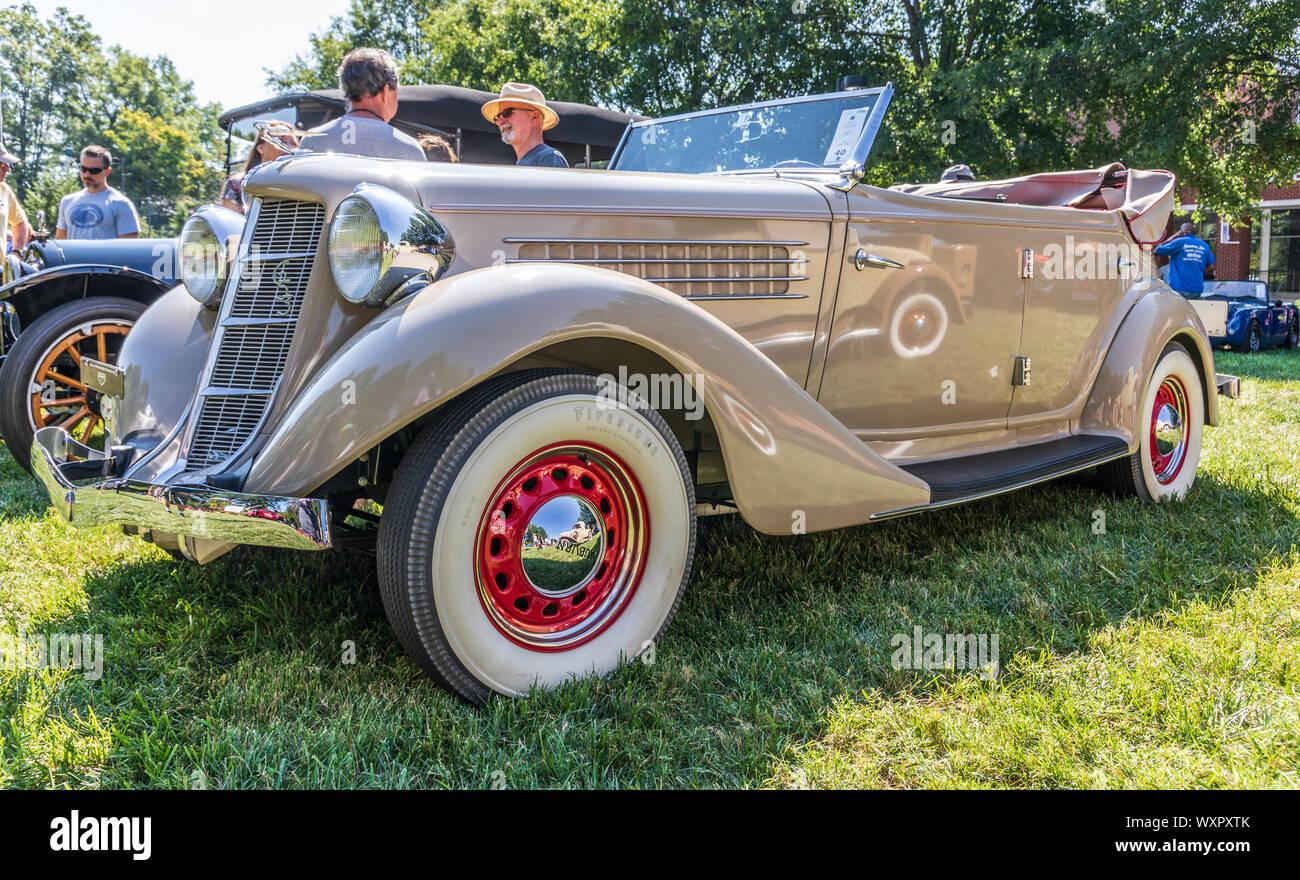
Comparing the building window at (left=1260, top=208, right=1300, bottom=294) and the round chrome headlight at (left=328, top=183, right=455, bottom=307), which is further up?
the building window at (left=1260, top=208, right=1300, bottom=294)

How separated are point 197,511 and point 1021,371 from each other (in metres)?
3.08

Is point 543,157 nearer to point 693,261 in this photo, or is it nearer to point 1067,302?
point 693,261

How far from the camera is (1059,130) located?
14.1 m

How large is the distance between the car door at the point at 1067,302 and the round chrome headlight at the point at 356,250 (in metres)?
2.63

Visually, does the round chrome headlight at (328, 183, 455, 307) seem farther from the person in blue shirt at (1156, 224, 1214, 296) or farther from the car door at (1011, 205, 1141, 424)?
the person in blue shirt at (1156, 224, 1214, 296)

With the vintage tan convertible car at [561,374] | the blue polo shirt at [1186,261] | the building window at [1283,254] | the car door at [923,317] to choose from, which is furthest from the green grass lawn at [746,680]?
the building window at [1283,254]

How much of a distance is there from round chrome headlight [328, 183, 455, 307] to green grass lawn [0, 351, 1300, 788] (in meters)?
0.99

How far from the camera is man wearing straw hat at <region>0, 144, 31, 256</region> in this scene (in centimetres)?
588

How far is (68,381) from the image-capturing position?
4.36 metres

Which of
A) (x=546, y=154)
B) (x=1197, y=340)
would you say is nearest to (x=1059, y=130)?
(x=1197, y=340)

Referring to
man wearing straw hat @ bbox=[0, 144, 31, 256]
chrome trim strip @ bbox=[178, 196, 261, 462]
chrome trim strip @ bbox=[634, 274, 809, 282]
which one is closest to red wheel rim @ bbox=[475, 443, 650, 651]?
chrome trim strip @ bbox=[634, 274, 809, 282]

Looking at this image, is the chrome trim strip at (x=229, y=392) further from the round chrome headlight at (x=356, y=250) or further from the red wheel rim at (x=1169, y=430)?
the red wheel rim at (x=1169, y=430)

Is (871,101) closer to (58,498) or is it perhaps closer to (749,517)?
(749,517)

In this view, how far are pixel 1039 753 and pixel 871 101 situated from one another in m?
2.36
